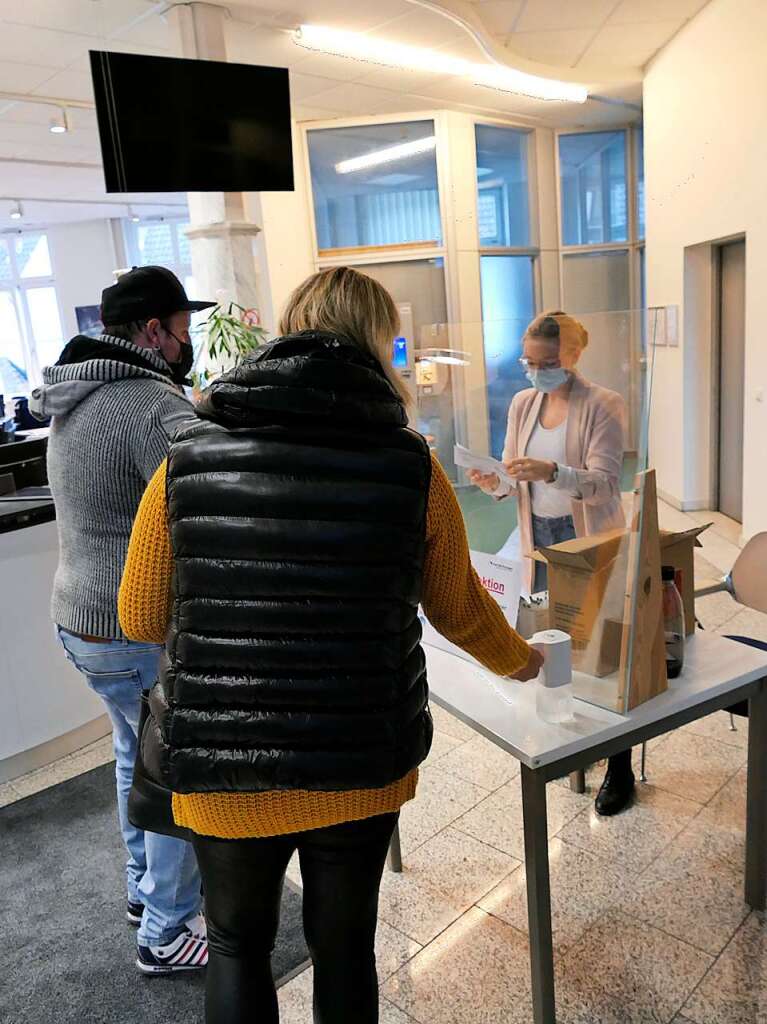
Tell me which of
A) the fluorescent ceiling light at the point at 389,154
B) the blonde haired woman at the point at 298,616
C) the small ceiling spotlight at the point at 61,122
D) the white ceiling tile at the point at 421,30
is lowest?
the blonde haired woman at the point at 298,616

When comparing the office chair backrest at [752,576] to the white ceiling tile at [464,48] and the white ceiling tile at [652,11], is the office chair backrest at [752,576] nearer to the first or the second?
the white ceiling tile at [652,11]

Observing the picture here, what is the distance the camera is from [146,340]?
70.3 inches

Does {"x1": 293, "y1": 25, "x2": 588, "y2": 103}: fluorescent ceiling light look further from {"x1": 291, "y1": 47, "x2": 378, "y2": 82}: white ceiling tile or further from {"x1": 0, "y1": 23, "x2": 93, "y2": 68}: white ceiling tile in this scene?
{"x1": 0, "y1": 23, "x2": 93, "y2": 68}: white ceiling tile

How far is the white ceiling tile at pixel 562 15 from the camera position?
527cm

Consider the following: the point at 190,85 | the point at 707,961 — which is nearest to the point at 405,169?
the point at 190,85

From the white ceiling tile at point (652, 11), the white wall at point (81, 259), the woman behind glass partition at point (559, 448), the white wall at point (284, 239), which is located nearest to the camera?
the woman behind glass partition at point (559, 448)

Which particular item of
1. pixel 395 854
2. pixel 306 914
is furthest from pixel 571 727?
pixel 395 854

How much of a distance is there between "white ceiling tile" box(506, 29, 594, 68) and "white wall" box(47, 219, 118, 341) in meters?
8.68

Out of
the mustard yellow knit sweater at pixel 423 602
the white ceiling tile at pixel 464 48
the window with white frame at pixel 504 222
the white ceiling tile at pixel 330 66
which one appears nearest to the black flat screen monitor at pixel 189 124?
the white ceiling tile at pixel 330 66

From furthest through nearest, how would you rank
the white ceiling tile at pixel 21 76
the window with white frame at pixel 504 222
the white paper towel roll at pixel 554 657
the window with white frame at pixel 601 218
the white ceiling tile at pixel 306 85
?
the window with white frame at pixel 601 218 → the window with white frame at pixel 504 222 → the white ceiling tile at pixel 306 85 → the white ceiling tile at pixel 21 76 → the white paper towel roll at pixel 554 657

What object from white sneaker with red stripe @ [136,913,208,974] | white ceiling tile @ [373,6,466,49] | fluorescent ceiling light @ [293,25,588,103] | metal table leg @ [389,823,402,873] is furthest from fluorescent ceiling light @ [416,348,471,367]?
fluorescent ceiling light @ [293,25,588,103]

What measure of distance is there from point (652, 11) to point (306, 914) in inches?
242

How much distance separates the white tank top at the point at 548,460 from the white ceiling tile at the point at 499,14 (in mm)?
4534

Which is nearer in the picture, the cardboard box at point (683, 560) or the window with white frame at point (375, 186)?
the cardboard box at point (683, 560)
